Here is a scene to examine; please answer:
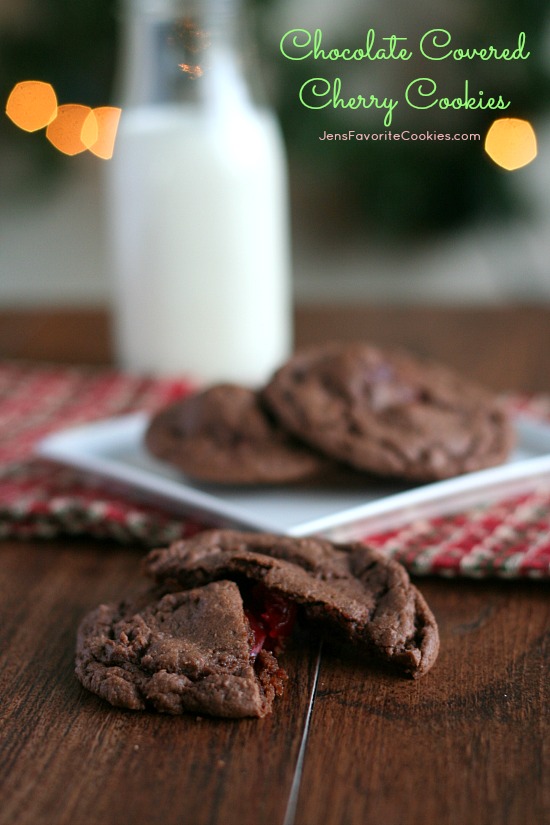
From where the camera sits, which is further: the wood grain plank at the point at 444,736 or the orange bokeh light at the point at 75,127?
the orange bokeh light at the point at 75,127

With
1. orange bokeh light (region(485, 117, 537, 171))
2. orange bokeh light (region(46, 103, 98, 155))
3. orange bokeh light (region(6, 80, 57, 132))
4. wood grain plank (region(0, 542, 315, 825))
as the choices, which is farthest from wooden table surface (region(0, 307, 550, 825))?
orange bokeh light (region(6, 80, 57, 132))

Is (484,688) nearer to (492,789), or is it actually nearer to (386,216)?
(492,789)

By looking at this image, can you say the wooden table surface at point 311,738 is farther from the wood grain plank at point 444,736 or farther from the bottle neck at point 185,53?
the bottle neck at point 185,53

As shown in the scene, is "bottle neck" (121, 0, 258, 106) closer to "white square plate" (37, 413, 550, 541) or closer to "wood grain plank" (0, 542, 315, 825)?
"white square plate" (37, 413, 550, 541)

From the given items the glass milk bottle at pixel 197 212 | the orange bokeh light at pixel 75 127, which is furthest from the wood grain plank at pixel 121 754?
the orange bokeh light at pixel 75 127

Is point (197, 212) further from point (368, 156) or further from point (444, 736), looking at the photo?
point (444, 736)

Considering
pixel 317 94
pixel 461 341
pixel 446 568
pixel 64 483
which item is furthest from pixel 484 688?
pixel 461 341
